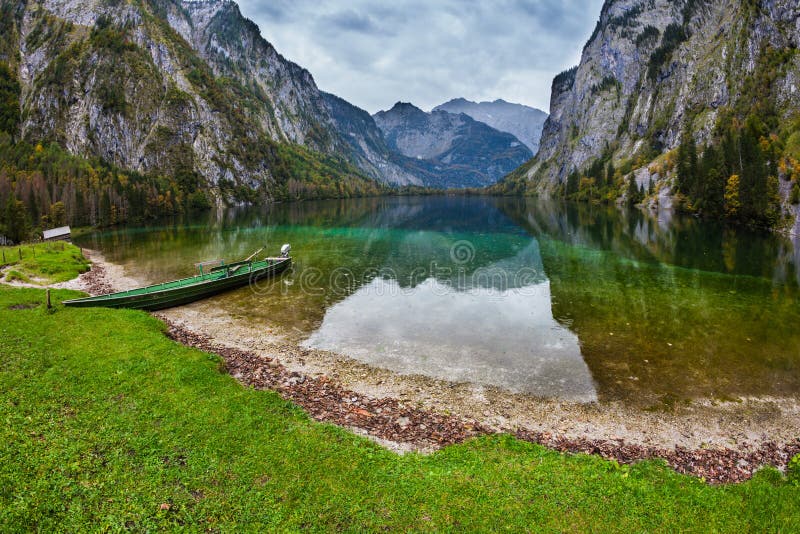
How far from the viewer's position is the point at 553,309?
32000 mm

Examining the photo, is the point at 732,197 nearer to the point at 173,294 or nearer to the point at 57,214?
the point at 173,294

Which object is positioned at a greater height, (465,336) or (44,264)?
(44,264)

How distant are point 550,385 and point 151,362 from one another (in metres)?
18.0

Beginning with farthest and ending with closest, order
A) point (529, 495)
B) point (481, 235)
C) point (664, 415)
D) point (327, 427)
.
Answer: point (481, 235) < point (664, 415) < point (327, 427) < point (529, 495)

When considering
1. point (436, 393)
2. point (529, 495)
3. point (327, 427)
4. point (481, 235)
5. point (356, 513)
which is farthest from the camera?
point (481, 235)

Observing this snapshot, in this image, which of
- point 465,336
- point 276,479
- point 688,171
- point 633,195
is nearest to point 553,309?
point 465,336

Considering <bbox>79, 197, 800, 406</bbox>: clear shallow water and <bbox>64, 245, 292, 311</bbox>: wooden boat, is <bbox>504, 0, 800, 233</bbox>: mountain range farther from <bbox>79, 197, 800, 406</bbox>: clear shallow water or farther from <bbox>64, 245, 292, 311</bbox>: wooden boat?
<bbox>64, 245, 292, 311</bbox>: wooden boat

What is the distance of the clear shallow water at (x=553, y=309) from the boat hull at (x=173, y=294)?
1.52 meters

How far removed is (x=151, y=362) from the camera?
17375mm

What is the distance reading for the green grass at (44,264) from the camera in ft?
122

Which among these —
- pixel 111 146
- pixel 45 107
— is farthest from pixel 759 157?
pixel 45 107

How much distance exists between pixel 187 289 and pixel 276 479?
26.4 metres

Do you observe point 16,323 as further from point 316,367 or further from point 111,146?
point 111,146

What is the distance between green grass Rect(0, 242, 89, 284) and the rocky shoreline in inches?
1170
